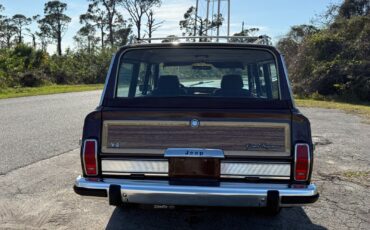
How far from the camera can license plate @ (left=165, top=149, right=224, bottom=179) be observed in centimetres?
343

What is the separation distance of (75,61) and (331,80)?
28389 mm

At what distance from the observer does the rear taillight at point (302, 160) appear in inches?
134

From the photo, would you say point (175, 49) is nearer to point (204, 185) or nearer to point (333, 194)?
point (204, 185)

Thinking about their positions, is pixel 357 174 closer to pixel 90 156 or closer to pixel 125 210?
pixel 125 210

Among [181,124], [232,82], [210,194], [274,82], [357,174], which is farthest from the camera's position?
[357,174]

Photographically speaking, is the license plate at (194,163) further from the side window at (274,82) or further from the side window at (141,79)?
the side window at (141,79)

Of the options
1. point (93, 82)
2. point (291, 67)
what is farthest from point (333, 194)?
point (93, 82)

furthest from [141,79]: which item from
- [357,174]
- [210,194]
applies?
[357,174]

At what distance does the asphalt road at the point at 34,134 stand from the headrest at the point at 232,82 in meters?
3.61

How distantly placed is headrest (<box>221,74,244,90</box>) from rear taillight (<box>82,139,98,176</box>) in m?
1.58

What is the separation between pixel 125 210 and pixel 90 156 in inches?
49.3

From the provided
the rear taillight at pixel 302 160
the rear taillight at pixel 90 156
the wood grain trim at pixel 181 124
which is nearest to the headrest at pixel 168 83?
the wood grain trim at pixel 181 124

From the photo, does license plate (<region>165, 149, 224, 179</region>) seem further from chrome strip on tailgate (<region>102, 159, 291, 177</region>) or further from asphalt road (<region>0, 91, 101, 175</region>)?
asphalt road (<region>0, 91, 101, 175</region>)

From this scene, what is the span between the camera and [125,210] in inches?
179
